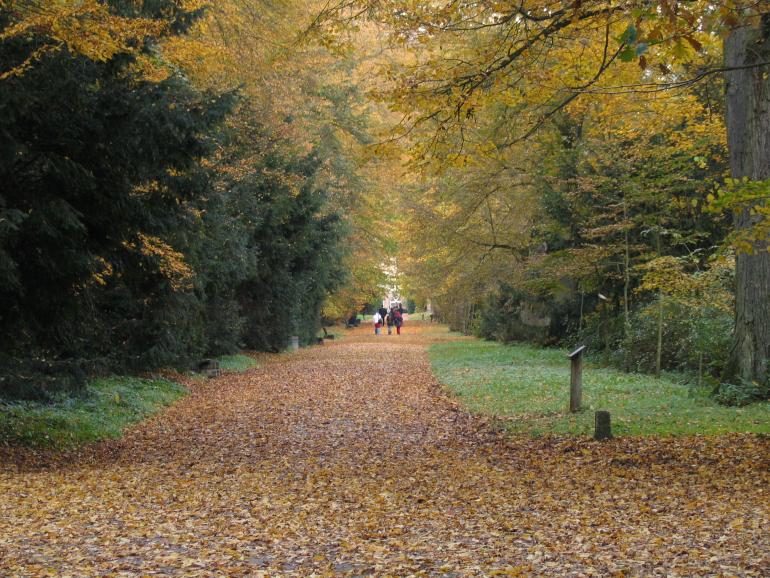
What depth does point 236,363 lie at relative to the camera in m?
22.0

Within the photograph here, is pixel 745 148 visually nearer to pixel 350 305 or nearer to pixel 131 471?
pixel 131 471

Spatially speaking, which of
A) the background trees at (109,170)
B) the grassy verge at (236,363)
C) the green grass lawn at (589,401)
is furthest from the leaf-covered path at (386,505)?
the grassy verge at (236,363)

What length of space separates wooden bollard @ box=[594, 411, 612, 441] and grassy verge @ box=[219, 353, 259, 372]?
1351 cm

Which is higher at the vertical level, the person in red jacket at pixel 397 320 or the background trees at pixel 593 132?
the background trees at pixel 593 132

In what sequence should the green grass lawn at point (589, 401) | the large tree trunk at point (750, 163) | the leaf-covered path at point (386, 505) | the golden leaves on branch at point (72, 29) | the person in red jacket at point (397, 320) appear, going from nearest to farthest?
the leaf-covered path at point (386, 505) → the golden leaves on branch at point (72, 29) → the green grass lawn at point (589, 401) → the large tree trunk at point (750, 163) → the person in red jacket at point (397, 320)

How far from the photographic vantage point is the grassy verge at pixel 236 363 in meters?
21.1

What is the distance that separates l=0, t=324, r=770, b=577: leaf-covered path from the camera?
482 cm

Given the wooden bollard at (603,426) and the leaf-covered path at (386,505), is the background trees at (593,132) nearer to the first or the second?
the leaf-covered path at (386,505)

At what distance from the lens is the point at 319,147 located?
25.6m

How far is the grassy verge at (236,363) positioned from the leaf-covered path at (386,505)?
980 cm

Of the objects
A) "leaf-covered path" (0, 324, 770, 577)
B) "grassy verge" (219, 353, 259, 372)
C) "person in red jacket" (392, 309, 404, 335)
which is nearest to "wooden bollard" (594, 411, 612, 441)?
"leaf-covered path" (0, 324, 770, 577)

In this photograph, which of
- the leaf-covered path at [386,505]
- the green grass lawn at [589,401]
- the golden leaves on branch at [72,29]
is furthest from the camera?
the green grass lawn at [589,401]

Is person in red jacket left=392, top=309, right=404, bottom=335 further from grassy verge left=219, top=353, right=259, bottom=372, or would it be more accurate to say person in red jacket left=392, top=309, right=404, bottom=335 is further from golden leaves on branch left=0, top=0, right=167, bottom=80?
golden leaves on branch left=0, top=0, right=167, bottom=80

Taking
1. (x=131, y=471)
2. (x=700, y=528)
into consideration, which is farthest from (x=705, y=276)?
(x=131, y=471)
